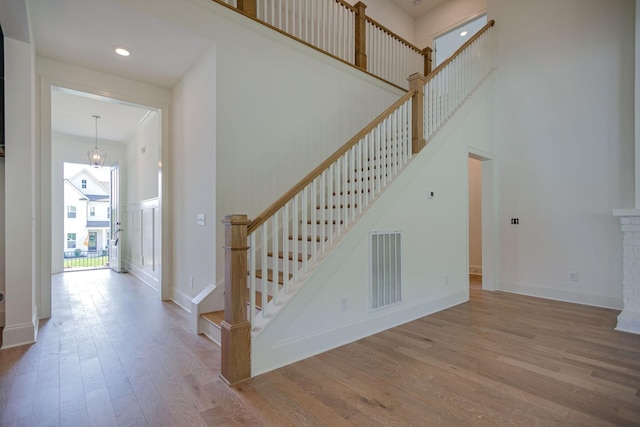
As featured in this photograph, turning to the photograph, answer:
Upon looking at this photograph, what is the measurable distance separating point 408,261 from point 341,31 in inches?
147

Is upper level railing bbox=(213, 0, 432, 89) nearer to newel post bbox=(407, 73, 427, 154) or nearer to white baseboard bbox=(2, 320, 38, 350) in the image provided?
newel post bbox=(407, 73, 427, 154)

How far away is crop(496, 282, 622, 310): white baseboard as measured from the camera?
3934 millimetres

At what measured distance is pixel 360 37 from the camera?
4824 mm

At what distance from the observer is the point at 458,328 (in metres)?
3.24

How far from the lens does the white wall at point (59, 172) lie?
6.24 metres

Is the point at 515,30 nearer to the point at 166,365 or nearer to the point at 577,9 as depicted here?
the point at 577,9

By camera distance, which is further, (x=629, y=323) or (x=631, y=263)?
(x=631, y=263)

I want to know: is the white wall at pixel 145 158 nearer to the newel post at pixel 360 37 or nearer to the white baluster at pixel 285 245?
the white baluster at pixel 285 245

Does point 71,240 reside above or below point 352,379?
above

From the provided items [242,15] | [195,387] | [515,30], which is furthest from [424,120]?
[195,387]

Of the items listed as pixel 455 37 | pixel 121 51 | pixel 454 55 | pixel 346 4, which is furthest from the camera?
pixel 455 37

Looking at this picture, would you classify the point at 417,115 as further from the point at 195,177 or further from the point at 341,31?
the point at 195,177

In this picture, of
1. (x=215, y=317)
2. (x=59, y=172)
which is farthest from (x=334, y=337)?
(x=59, y=172)

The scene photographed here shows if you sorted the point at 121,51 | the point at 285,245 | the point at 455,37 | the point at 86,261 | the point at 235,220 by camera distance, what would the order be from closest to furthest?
the point at 235,220, the point at 285,245, the point at 121,51, the point at 455,37, the point at 86,261
